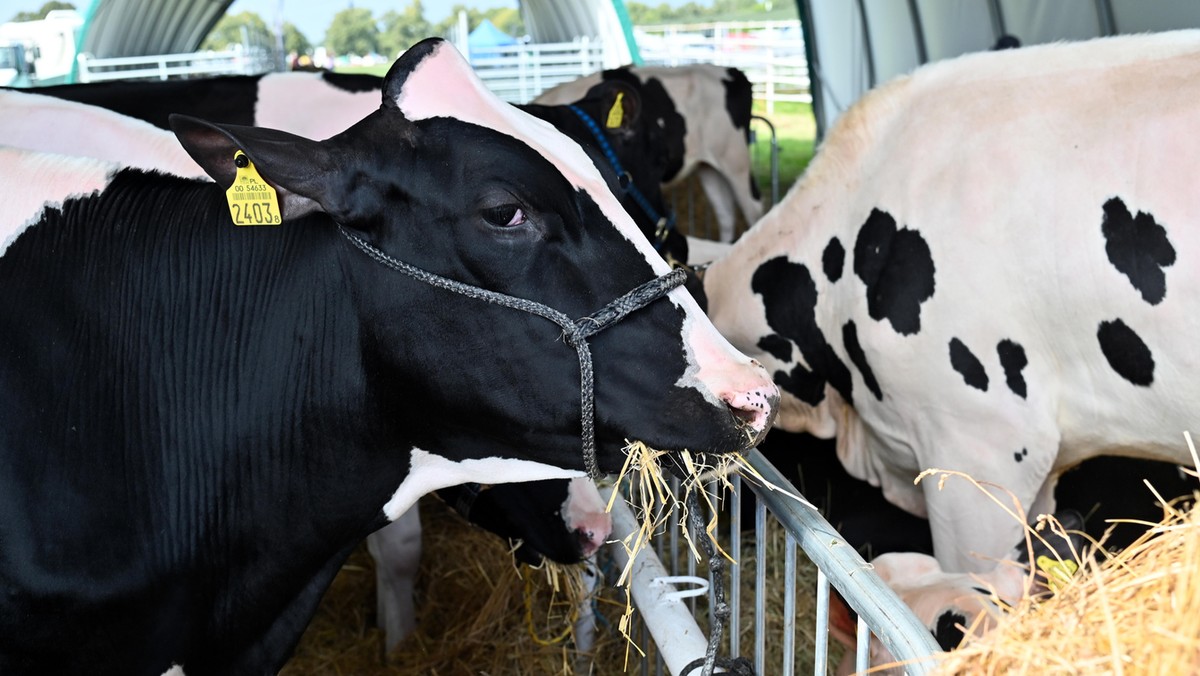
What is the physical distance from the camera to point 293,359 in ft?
6.85

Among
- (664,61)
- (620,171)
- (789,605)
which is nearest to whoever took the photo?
(789,605)

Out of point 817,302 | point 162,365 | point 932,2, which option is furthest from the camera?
point 932,2

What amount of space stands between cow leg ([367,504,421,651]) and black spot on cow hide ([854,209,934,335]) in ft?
6.30

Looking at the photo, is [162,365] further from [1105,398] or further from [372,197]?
[1105,398]

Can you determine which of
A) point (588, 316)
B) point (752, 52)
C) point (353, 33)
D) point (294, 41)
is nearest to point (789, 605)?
point (588, 316)

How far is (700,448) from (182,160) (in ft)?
5.36

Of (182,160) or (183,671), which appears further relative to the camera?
(182,160)

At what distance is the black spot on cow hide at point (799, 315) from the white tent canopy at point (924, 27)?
3116 mm

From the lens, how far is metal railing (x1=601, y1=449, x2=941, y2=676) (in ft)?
5.32

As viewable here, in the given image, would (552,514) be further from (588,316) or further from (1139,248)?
(1139,248)

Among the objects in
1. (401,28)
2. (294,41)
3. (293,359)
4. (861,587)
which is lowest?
(861,587)

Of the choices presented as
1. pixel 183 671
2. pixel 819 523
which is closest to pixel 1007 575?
pixel 819 523

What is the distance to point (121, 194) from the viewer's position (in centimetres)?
216

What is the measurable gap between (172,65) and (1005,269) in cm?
2457
